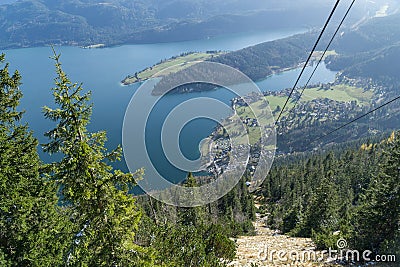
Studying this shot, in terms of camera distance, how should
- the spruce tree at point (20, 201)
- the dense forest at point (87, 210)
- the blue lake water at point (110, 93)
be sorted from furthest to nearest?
the blue lake water at point (110, 93), the spruce tree at point (20, 201), the dense forest at point (87, 210)

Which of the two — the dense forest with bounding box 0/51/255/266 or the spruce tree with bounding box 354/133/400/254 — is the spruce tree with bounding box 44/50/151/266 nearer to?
the dense forest with bounding box 0/51/255/266

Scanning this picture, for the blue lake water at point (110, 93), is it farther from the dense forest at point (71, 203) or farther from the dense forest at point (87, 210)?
the dense forest at point (71, 203)

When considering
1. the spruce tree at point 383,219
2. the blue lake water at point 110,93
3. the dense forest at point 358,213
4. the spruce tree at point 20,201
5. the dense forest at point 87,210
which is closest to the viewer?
the dense forest at point 87,210

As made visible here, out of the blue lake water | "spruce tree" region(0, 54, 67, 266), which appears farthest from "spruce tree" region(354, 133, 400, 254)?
the blue lake water

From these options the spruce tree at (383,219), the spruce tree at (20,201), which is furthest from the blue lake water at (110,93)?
the spruce tree at (383,219)

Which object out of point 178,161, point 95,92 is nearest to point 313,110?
point 95,92

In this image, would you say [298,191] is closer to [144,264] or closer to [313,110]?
[144,264]
